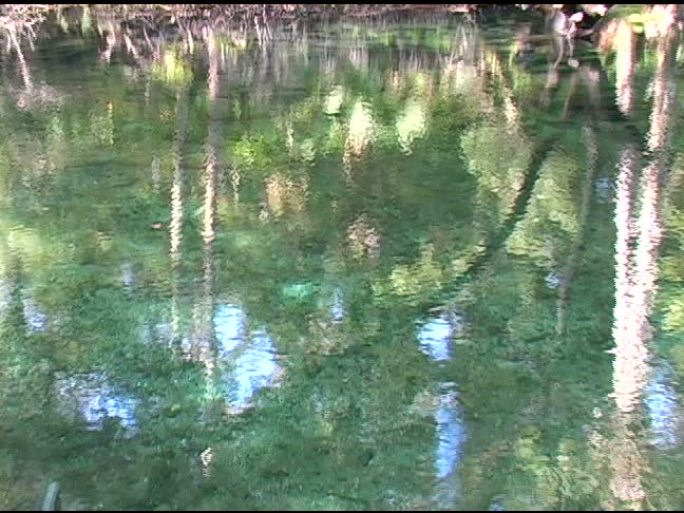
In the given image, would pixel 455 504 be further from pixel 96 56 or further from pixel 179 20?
pixel 179 20

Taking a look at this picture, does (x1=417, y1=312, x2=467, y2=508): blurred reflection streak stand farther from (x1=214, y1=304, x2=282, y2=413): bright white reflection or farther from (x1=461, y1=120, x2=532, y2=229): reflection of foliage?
(x1=461, y1=120, x2=532, y2=229): reflection of foliage

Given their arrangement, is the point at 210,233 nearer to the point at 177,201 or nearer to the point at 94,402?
the point at 177,201

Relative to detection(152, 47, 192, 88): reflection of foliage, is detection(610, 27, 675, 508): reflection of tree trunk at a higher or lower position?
lower

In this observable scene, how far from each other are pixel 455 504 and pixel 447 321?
6.32 ft

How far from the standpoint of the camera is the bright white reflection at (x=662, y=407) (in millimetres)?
4188

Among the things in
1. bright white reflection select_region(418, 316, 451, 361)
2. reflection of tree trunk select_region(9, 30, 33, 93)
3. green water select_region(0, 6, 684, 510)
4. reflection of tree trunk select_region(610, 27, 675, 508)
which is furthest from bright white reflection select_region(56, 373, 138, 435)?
reflection of tree trunk select_region(9, 30, 33, 93)

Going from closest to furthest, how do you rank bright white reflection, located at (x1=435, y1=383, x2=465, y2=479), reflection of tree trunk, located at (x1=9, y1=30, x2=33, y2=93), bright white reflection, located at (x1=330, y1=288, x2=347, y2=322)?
1. bright white reflection, located at (x1=435, y1=383, x2=465, y2=479)
2. bright white reflection, located at (x1=330, y1=288, x2=347, y2=322)
3. reflection of tree trunk, located at (x1=9, y1=30, x2=33, y2=93)

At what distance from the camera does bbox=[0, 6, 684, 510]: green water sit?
3.93m

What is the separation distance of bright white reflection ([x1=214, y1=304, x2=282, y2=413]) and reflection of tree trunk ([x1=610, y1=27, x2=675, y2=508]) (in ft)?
5.85

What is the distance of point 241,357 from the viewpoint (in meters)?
5.00

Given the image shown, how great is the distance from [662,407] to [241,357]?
7.31ft

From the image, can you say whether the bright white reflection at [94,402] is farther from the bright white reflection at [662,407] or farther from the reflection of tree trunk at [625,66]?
the reflection of tree trunk at [625,66]

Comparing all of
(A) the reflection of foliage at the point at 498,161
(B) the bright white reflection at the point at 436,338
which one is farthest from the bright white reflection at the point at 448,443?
(A) the reflection of foliage at the point at 498,161

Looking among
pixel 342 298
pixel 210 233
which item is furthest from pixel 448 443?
pixel 210 233
